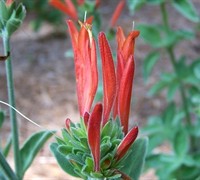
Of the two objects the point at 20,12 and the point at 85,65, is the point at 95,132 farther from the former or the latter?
the point at 20,12

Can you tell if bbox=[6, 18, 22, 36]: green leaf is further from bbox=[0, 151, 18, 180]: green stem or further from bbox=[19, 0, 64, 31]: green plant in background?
bbox=[19, 0, 64, 31]: green plant in background

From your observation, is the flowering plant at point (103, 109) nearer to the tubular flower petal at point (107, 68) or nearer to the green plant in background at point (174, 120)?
the tubular flower petal at point (107, 68)

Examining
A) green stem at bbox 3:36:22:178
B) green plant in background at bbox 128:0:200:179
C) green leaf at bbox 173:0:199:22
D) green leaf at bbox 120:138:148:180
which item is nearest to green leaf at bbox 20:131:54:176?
green stem at bbox 3:36:22:178

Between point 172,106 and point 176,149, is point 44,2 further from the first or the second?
point 176,149

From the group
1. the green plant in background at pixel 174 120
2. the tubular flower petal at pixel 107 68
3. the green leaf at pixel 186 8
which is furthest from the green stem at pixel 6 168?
the green leaf at pixel 186 8

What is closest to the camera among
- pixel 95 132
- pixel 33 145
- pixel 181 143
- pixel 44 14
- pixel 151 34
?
pixel 95 132

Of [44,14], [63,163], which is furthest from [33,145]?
[44,14]

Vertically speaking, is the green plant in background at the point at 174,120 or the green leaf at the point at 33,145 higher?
the green leaf at the point at 33,145
